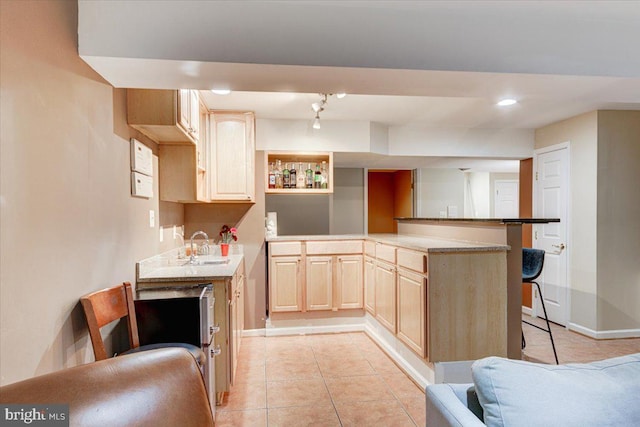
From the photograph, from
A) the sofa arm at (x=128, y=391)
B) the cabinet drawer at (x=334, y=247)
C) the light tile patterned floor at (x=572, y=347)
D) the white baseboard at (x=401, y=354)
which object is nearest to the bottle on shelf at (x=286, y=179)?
the cabinet drawer at (x=334, y=247)

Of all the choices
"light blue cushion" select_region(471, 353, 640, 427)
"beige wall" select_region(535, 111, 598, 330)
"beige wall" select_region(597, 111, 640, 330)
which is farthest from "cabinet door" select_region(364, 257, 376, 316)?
"light blue cushion" select_region(471, 353, 640, 427)

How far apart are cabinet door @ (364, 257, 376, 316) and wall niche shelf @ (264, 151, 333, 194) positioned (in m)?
0.89

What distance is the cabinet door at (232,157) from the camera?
3547mm

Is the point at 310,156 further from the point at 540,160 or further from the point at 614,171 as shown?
the point at 614,171

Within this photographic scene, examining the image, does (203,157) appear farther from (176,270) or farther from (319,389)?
(319,389)

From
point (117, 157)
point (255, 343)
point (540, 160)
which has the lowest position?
point (255, 343)

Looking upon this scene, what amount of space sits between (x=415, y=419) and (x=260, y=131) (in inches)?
118

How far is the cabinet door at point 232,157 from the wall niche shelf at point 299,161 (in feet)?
0.94

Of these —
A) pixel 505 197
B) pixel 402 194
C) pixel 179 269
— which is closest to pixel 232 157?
pixel 179 269

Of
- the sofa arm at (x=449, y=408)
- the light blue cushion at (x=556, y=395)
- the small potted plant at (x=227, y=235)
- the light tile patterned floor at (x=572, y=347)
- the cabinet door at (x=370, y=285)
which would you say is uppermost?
the small potted plant at (x=227, y=235)

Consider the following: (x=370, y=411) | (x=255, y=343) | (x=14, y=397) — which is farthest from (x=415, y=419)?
(x=14, y=397)

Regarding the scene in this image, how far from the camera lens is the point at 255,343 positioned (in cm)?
362

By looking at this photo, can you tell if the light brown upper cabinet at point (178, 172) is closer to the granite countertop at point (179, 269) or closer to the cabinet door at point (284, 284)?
the granite countertop at point (179, 269)

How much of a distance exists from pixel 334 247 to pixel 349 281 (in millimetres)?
415
